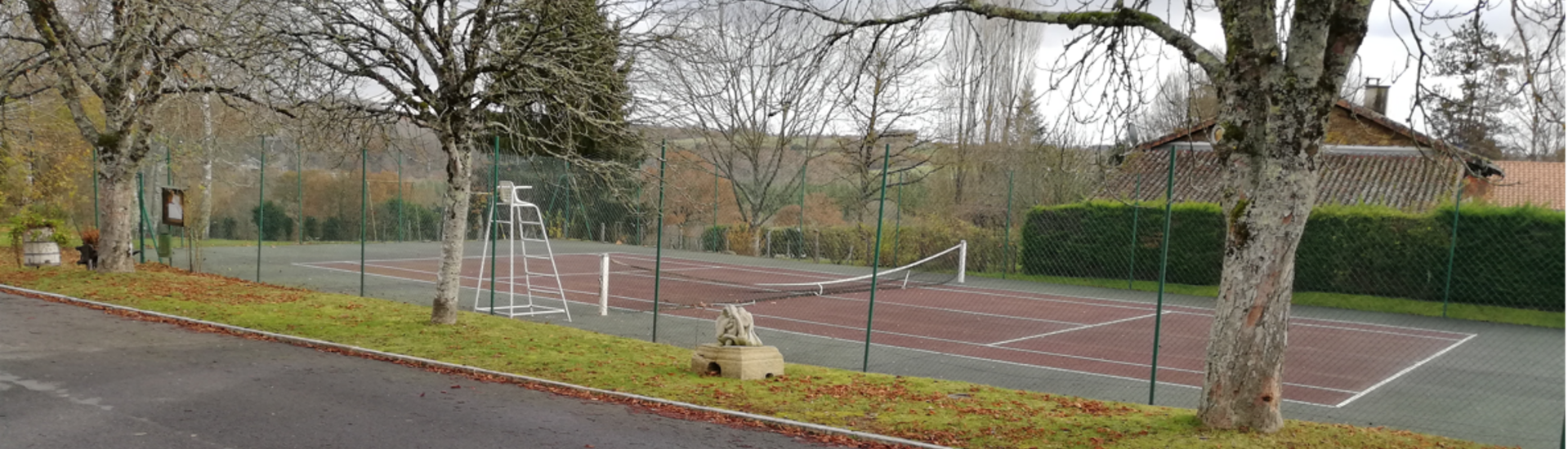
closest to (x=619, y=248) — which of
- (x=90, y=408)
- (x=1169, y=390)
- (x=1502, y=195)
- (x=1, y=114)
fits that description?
(x=1, y=114)

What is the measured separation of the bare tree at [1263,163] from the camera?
19.9 ft

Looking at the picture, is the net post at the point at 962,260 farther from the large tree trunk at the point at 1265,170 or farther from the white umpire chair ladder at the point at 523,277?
the large tree trunk at the point at 1265,170

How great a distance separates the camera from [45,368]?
820 centimetres

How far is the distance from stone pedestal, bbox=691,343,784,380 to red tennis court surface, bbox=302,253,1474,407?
397 centimetres

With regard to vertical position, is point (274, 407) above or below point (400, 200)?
below

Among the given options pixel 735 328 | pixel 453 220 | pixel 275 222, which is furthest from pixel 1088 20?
pixel 275 222

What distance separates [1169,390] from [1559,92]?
201 inches

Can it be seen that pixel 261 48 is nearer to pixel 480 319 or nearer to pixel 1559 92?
pixel 480 319

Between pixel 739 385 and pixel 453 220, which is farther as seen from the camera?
pixel 453 220

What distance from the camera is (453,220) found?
11148 mm

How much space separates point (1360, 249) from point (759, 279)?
41.0ft

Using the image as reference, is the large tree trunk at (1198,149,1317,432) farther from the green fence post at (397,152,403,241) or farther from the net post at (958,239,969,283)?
the green fence post at (397,152,403,241)

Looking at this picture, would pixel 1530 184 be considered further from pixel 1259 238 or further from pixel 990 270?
pixel 1259 238

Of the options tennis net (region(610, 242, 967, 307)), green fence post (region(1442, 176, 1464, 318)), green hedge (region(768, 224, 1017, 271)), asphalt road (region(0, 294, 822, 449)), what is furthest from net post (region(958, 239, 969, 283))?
asphalt road (region(0, 294, 822, 449))
